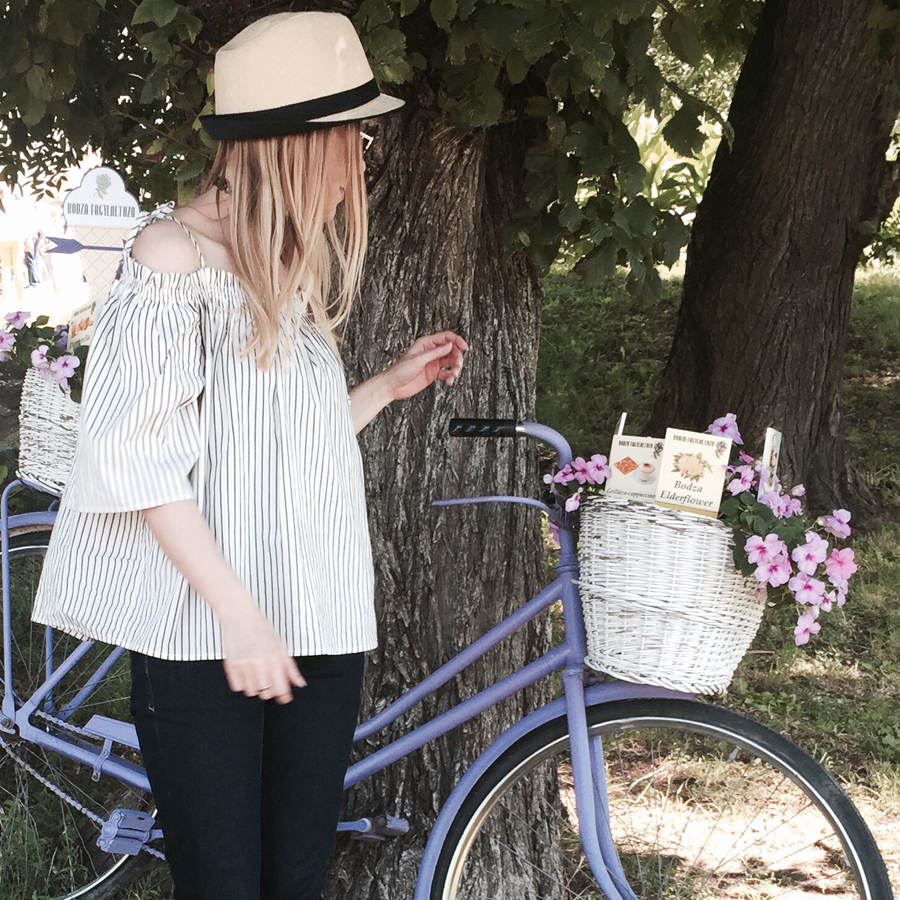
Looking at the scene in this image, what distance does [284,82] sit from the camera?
1558 mm

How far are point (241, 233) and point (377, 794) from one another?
1.47 meters

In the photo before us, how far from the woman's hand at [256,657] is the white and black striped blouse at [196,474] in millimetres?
90

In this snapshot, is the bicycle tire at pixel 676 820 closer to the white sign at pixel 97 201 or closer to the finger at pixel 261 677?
the finger at pixel 261 677

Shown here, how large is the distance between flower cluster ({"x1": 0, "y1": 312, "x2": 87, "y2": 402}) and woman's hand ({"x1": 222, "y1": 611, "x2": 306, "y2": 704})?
111 cm

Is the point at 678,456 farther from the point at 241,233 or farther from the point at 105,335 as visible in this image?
the point at 105,335

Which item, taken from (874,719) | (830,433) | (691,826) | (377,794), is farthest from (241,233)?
(830,433)

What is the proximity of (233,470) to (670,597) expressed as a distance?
683 millimetres

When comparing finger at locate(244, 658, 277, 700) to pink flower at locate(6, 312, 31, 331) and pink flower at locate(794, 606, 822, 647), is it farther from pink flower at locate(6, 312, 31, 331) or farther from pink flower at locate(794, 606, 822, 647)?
pink flower at locate(6, 312, 31, 331)

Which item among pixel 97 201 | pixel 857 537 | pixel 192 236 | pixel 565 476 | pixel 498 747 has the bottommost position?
pixel 857 537

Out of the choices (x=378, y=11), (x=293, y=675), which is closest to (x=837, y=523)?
(x=293, y=675)

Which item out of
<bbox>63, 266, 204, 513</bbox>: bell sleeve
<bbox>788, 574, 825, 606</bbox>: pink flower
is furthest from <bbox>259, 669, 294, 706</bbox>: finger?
<bbox>788, 574, 825, 606</bbox>: pink flower

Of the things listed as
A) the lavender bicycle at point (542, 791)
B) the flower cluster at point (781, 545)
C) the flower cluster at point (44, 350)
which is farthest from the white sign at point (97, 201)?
the flower cluster at point (781, 545)

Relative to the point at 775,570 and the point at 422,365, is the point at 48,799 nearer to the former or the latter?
the point at 422,365

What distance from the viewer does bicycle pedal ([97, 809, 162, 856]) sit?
2.38 metres
